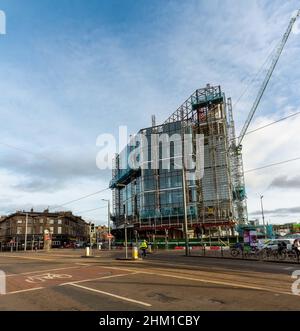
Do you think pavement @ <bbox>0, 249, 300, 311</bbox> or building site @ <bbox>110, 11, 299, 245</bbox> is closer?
pavement @ <bbox>0, 249, 300, 311</bbox>

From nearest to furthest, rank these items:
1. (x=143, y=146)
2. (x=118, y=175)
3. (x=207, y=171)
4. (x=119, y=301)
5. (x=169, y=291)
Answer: (x=119, y=301) → (x=169, y=291) → (x=207, y=171) → (x=143, y=146) → (x=118, y=175)

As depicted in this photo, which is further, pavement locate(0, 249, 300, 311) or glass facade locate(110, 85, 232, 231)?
glass facade locate(110, 85, 232, 231)

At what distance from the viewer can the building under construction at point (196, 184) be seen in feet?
245

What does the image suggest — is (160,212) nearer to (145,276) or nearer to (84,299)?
(145,276)

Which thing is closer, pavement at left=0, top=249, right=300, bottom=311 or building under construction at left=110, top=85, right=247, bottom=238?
pavement at left=0, top=249, right=300, bottom=311

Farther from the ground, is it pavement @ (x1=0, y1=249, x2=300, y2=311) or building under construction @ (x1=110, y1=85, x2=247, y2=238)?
building under construction @ (x1=110, y1=85, x2=247, y2=238)

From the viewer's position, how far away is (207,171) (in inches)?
3081

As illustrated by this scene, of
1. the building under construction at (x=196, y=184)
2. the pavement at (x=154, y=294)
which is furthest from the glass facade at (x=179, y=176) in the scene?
the pavement at (x=154, y=294)

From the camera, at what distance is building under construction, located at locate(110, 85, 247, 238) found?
2940 inches

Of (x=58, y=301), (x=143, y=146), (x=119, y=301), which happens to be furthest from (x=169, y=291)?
(x=143, y=146)

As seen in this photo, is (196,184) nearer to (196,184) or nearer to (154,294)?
(196,184)

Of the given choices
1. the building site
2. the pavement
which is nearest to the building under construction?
the building site

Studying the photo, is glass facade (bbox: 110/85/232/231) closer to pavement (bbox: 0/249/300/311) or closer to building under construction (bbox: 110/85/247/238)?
building under construction (bbox: 110/85/247/238)
